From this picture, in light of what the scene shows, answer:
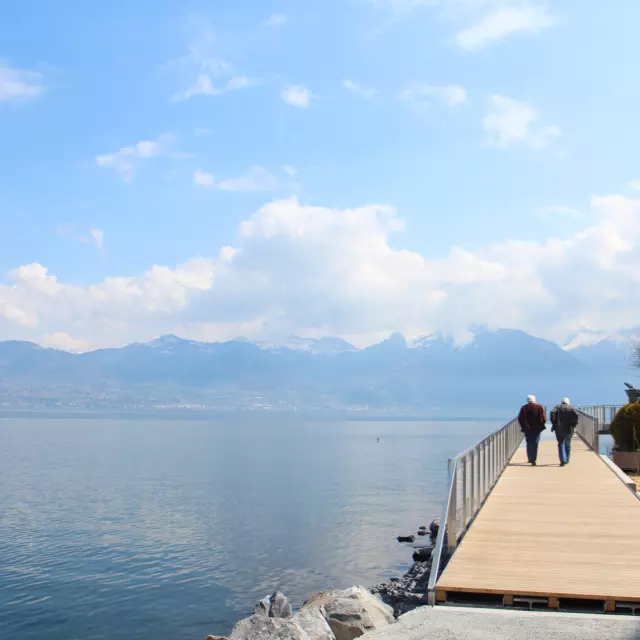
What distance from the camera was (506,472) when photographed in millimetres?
19781

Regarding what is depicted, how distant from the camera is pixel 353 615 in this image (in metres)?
9.96

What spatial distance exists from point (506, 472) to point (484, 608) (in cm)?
1212

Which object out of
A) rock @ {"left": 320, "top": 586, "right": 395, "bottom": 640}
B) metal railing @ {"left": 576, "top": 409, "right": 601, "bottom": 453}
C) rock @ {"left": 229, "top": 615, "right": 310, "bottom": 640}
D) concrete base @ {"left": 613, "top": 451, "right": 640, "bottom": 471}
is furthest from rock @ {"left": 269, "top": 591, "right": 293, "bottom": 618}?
concrete base @ {"left": 613, "top": 451, "right": 640, "bottom": 471}

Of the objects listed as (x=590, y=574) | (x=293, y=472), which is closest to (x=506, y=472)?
(x=590, y=574)

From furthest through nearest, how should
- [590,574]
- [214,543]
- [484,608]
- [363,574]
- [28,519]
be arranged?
[28,519] → [214,543] → [363,574] → [590,574] → [484,608]

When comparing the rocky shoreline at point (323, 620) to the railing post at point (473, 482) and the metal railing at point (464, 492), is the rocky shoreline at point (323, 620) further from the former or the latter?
the railing post at point (473, 482)

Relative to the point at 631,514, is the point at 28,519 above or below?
below

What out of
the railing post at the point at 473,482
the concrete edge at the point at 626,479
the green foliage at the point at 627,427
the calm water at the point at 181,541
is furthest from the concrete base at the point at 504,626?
the green foliage at the point at 627,427

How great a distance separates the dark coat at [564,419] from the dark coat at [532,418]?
13.7 inches

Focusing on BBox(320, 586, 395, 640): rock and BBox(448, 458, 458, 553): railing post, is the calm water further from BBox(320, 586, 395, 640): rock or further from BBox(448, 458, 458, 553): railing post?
BBox(448, 458, 458, 553): railing post

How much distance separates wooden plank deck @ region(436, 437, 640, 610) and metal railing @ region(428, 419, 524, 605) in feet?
0.50

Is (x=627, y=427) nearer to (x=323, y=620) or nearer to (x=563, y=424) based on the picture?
(x=563, y=424)

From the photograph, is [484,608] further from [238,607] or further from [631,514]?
[238,607]

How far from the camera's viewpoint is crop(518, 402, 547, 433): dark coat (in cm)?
2091
